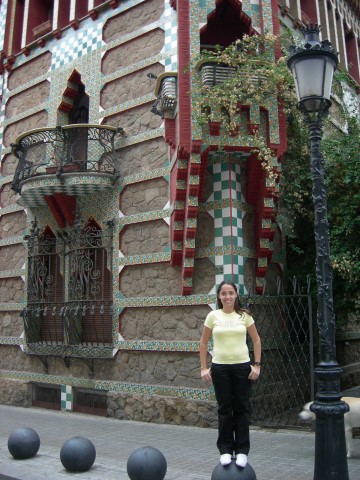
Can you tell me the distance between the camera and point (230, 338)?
182 inches

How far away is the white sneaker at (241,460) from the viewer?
4293mm

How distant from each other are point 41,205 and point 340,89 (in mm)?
6971

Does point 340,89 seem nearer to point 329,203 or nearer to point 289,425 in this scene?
point 329,203

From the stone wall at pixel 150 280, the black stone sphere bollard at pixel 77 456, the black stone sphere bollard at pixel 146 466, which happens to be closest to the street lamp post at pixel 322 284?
the black stone sphere bollard at pixel 146 466

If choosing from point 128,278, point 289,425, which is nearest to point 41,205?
point 128,278

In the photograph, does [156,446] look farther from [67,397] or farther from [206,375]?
[67,397]

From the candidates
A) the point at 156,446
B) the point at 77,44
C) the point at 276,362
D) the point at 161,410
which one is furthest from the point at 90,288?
the point at 77,44

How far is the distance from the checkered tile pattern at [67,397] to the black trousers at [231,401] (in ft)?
20.6

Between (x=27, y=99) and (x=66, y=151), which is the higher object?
(x=27, y=99)

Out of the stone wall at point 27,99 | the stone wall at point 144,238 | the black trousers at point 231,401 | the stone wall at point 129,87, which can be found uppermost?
the stone wall at point 27,99

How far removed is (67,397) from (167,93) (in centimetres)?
619

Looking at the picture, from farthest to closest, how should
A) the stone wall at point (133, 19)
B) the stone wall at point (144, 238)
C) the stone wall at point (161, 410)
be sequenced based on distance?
the stone wall at point (133, 19), the stone wall at point (144, 238), the stone wall at point (161, 410)

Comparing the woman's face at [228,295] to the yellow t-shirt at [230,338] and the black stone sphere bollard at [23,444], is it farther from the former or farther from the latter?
the black stone sphere bollard at [23,444]

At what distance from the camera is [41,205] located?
11.2 metres
